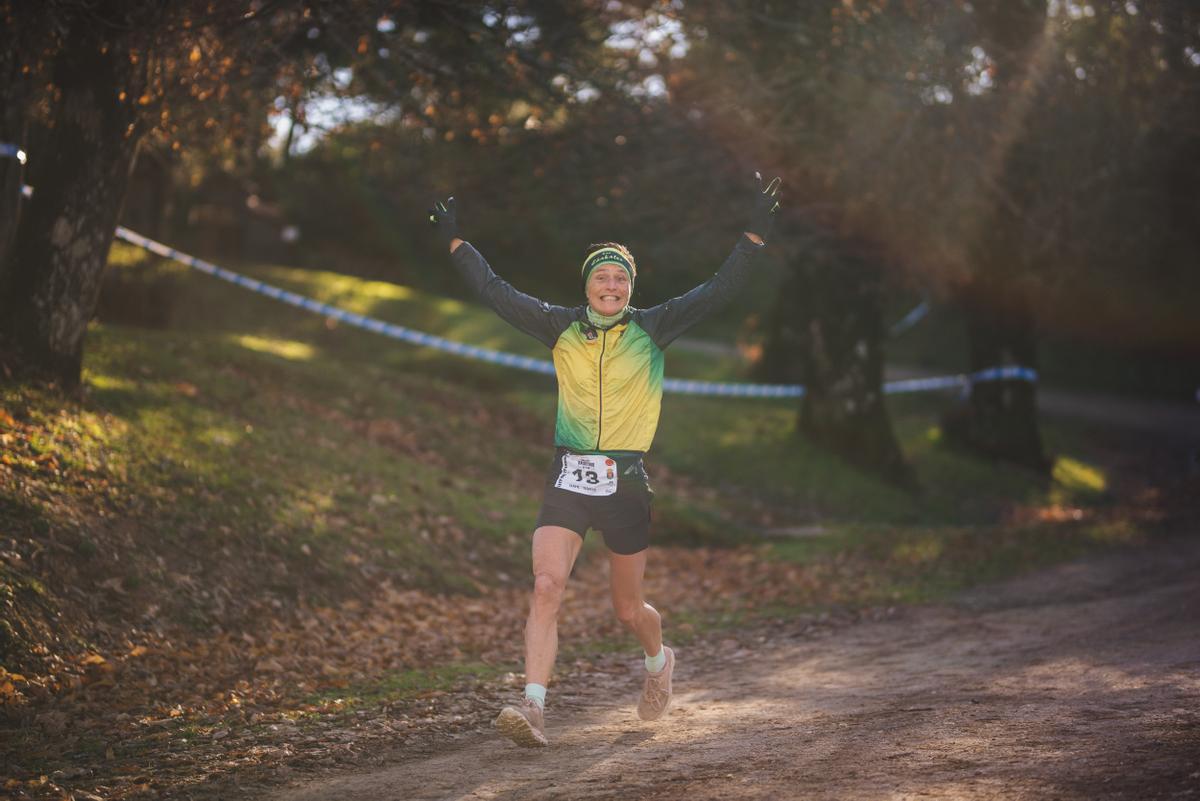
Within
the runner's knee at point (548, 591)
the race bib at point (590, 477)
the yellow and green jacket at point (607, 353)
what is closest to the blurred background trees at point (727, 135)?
the yellow and green jacket at point (607, 353)

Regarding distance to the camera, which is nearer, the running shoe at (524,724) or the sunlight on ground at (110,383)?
the running shoe at (524,724)

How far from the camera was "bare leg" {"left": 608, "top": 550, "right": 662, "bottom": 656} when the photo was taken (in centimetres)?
621


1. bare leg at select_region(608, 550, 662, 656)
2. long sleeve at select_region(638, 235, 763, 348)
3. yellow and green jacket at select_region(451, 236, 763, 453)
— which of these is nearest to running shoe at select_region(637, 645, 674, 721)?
bare leg at select_region(608, 550, 662, 656)

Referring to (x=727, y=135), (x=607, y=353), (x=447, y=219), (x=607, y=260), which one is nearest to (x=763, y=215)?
(x=607, y=260)

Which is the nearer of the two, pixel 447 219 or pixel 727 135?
pixel 447 219

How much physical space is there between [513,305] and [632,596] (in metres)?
1.68

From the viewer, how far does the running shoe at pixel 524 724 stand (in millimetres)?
5695

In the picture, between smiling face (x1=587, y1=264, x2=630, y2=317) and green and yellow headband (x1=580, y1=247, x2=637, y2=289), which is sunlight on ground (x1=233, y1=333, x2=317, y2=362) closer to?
green and yellow headband (x1=580, y1=247, x2=637, y2=289)

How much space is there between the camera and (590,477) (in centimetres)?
602

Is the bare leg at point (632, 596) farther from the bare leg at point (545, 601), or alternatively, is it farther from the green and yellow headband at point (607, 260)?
the green and yellow headband at point (607, 260)

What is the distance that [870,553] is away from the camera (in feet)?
45.8

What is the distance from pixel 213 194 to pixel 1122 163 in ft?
111

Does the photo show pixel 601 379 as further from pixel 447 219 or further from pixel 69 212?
pixel 69 212

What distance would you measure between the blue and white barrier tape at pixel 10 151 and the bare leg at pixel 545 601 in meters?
6.52
